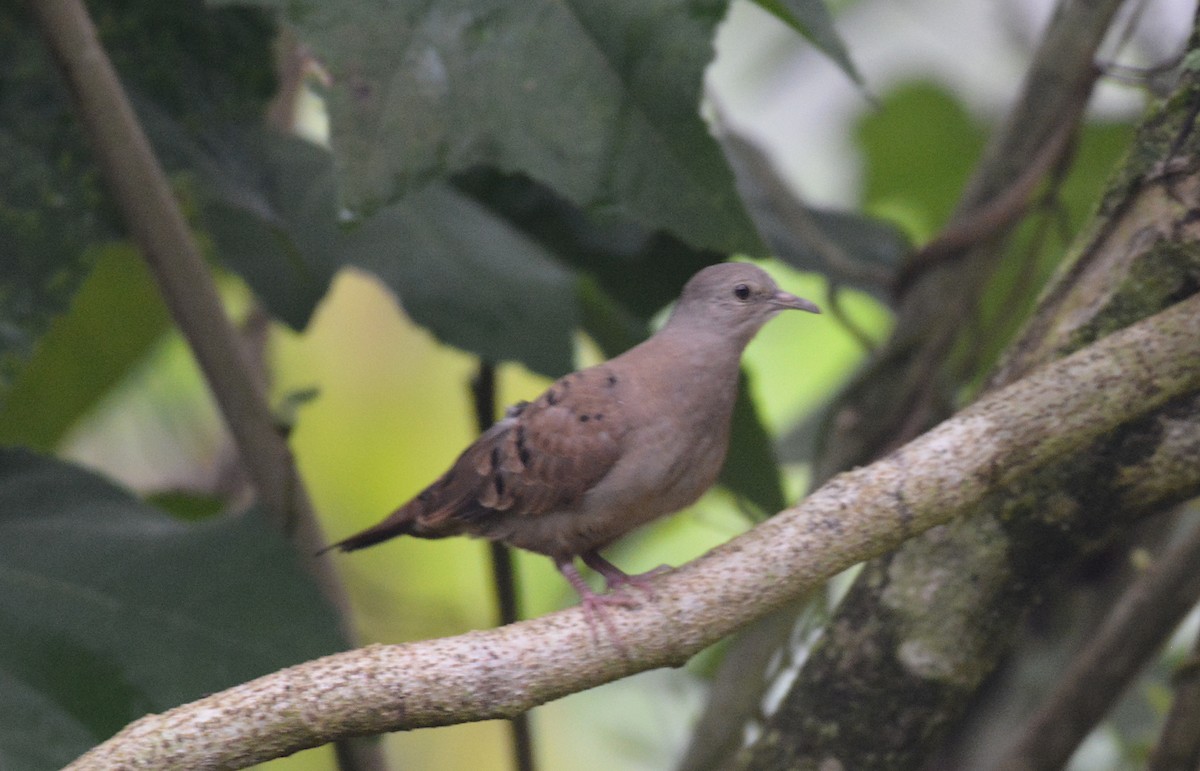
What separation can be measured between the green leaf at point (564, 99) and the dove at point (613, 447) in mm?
102

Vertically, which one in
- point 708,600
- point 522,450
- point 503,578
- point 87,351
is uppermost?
point 708,600

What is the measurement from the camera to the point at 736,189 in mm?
1355

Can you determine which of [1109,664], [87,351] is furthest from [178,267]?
[1109,664]

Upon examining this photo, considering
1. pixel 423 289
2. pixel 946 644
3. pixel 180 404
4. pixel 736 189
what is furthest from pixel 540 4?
pixel 180 404

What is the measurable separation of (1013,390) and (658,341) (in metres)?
0.41

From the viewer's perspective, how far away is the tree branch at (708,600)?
3.31 ft

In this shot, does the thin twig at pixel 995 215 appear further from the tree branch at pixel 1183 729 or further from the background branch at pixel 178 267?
the background branch at pixel 178 267

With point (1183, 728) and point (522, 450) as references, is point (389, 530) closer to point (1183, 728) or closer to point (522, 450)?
point (522, 450)

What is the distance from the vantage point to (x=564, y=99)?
1367mm

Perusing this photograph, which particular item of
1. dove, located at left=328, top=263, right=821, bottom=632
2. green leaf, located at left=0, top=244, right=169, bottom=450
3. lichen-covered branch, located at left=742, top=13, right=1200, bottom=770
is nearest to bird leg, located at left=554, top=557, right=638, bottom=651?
dove, located at left=328, top=263, right=821, bottom=632

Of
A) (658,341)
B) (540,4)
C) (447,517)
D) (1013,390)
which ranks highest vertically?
(540,4)

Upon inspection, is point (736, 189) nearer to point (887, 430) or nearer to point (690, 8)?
point (690, 8)

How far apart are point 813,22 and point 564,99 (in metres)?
0.27

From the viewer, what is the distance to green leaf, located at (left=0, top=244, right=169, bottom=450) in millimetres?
2264
